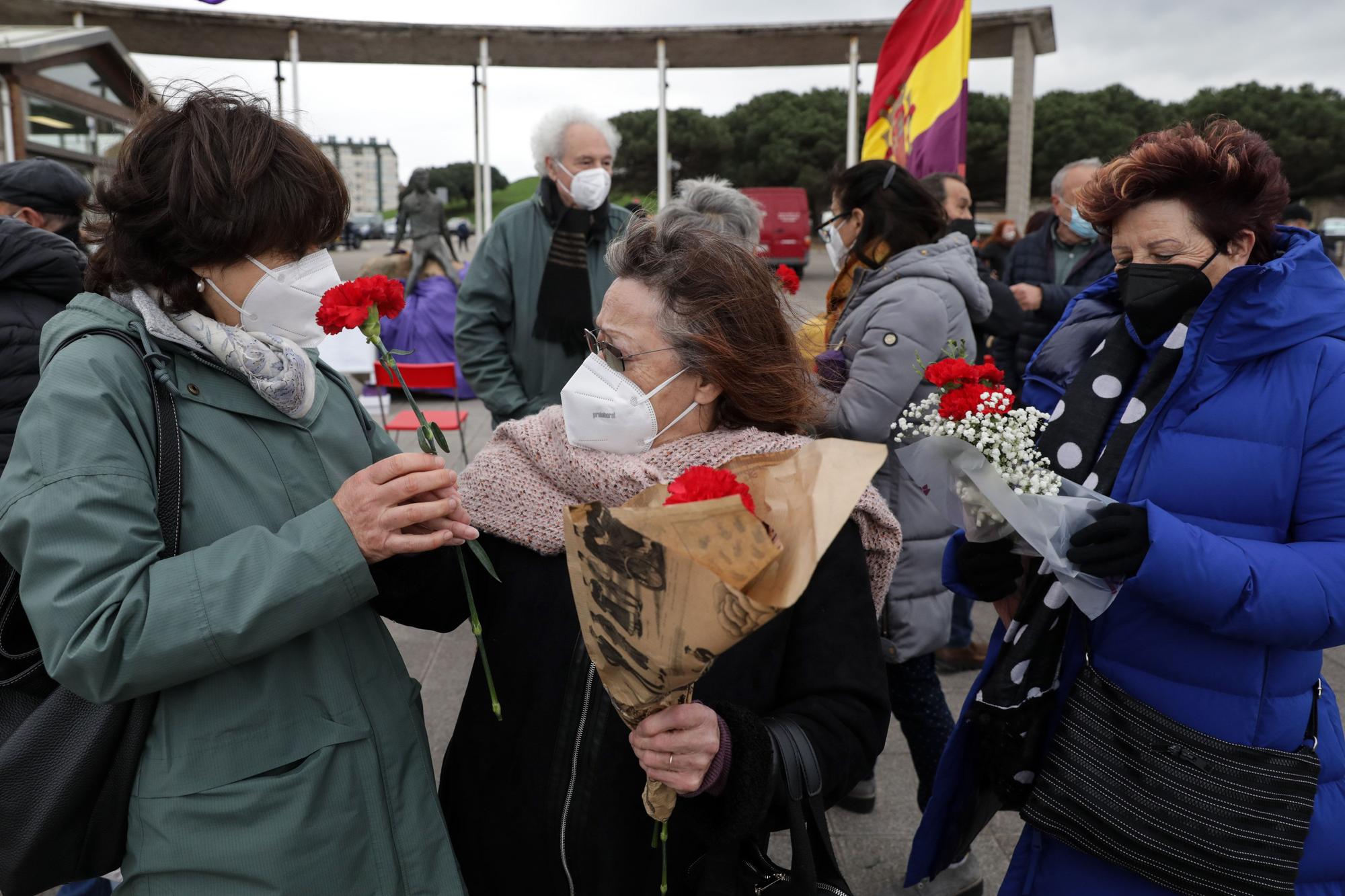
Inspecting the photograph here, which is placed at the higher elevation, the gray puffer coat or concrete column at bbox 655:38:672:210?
concrete column at bbox 655:38:672:210

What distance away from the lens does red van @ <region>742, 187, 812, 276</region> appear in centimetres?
2619

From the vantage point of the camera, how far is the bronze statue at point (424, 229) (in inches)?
431

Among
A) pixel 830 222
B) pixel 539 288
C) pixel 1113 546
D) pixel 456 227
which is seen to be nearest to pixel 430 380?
pixel 539 288

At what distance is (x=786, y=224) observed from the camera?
2680 cm

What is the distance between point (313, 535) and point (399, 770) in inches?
19.6

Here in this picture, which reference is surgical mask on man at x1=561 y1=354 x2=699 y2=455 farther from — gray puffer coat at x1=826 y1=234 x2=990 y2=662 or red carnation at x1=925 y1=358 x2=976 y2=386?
gray puffer coat at x1=826 y1=234 x2=990 y2=662

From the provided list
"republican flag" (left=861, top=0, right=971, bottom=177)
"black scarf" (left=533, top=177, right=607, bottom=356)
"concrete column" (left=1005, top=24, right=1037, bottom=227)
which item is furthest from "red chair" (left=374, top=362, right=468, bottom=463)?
"concrete column" (left=1005, top=24, right=1037, bottom=227)

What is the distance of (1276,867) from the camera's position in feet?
5.71

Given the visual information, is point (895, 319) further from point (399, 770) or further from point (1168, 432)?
point (399, 770)

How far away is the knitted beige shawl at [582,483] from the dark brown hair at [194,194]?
0.57 m

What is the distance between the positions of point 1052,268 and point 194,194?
5611 millimetres

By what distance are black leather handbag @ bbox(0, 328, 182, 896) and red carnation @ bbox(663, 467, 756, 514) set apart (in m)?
0.84

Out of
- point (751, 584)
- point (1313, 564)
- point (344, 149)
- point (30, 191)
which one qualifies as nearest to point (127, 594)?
point (751, 584)

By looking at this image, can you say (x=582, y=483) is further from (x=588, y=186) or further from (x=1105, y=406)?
(x=588, y=186)
